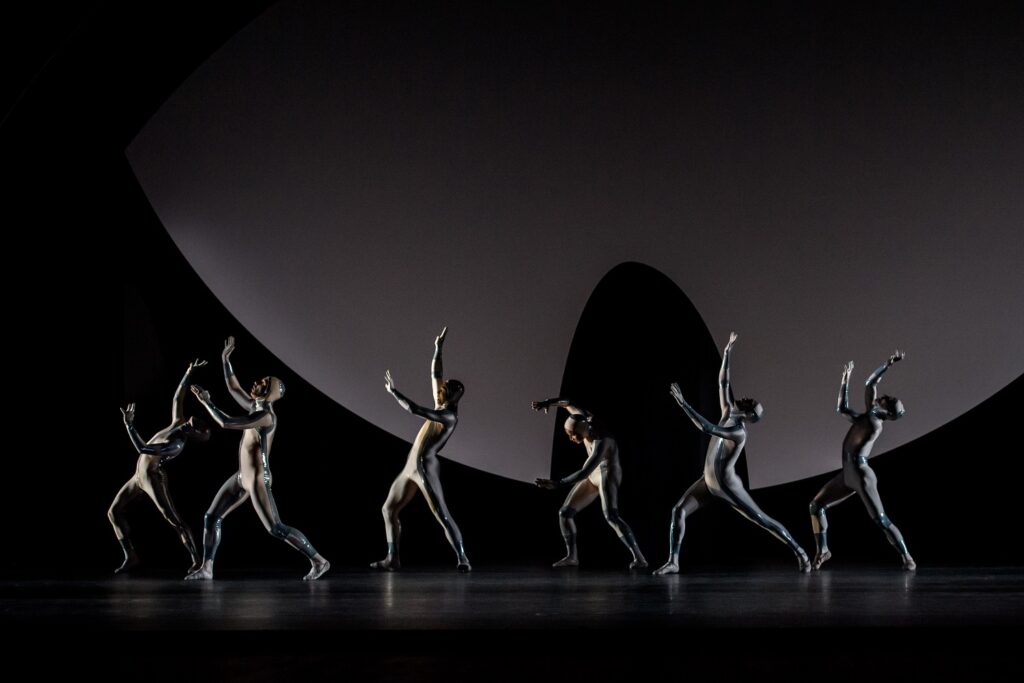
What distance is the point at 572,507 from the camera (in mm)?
9359

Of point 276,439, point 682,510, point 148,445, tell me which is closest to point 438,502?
point 682,510

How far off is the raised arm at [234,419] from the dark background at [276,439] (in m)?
2.71

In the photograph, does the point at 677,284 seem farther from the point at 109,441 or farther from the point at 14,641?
the point at 14,641

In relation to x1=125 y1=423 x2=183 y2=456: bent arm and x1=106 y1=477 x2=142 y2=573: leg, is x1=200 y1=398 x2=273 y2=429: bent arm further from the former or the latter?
x1=106 y1=477 x2=142 y2=573: leg

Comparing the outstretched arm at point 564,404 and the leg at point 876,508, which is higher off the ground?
the outstretched arm at point 564,404

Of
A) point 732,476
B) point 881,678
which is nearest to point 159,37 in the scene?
point 732,476

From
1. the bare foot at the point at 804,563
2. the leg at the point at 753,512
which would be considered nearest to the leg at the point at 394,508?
the leg at the point at 753,512

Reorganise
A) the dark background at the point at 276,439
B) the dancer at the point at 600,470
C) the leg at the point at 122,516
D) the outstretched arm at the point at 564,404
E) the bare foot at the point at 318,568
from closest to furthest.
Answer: the bare foot at the point at 318,568
the dancer at the point at 600,470
the outstretched arm at the point at 564,404
the leg at the point at 122,516
the dark background at the point at 276,439

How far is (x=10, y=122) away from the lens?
8.91 metres

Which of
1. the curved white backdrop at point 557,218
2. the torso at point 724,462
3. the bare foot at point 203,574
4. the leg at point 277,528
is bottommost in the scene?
the bare foot at point 203,574

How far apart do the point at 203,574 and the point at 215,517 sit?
424mm

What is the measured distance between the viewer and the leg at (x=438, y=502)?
862 cm

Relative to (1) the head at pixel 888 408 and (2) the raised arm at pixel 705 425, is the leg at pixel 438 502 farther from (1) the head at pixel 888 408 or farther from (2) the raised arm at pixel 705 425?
(1) the head at pixel 888 408

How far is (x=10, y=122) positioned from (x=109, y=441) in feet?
12.0
